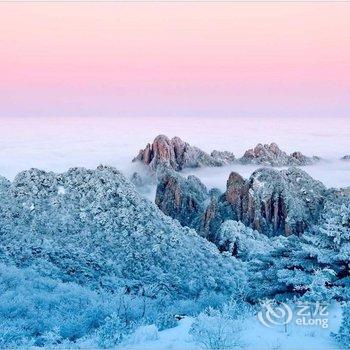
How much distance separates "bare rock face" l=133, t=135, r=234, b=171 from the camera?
7472cm

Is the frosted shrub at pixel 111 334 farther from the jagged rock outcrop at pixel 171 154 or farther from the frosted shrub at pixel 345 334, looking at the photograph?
the jagged rock outcrop at pixel 171 154

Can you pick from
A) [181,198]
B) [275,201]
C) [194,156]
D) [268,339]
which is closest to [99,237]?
[268,339]

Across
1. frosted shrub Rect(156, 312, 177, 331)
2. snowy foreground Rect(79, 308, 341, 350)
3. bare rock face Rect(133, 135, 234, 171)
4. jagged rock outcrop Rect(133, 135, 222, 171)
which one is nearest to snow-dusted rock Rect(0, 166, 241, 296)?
frosted shrub Rect(156, 312, 177, 331)

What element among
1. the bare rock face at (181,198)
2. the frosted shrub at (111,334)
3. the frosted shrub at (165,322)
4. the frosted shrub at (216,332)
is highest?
the frosted shrub at (216,332)

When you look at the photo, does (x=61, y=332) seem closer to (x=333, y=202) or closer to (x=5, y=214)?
(x=5, y=214)

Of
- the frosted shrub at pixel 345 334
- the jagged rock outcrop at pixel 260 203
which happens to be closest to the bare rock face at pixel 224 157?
the jagged rock outcrop at pixel 260 203

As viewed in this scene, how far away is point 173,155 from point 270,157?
52.7 feet

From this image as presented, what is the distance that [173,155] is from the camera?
246 feet

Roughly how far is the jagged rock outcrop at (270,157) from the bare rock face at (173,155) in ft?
19.8

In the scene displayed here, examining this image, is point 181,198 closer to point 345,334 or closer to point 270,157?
point 345,334

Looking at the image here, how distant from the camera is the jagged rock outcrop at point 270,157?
80875mm

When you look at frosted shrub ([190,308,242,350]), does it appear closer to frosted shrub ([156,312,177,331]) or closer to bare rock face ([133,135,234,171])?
frosted shrub ([156,312,177,331])

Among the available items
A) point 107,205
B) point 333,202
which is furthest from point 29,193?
point 333,202

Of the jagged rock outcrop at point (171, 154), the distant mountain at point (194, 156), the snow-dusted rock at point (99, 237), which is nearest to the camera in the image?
the snow-dusted rock at point (99, 237)
